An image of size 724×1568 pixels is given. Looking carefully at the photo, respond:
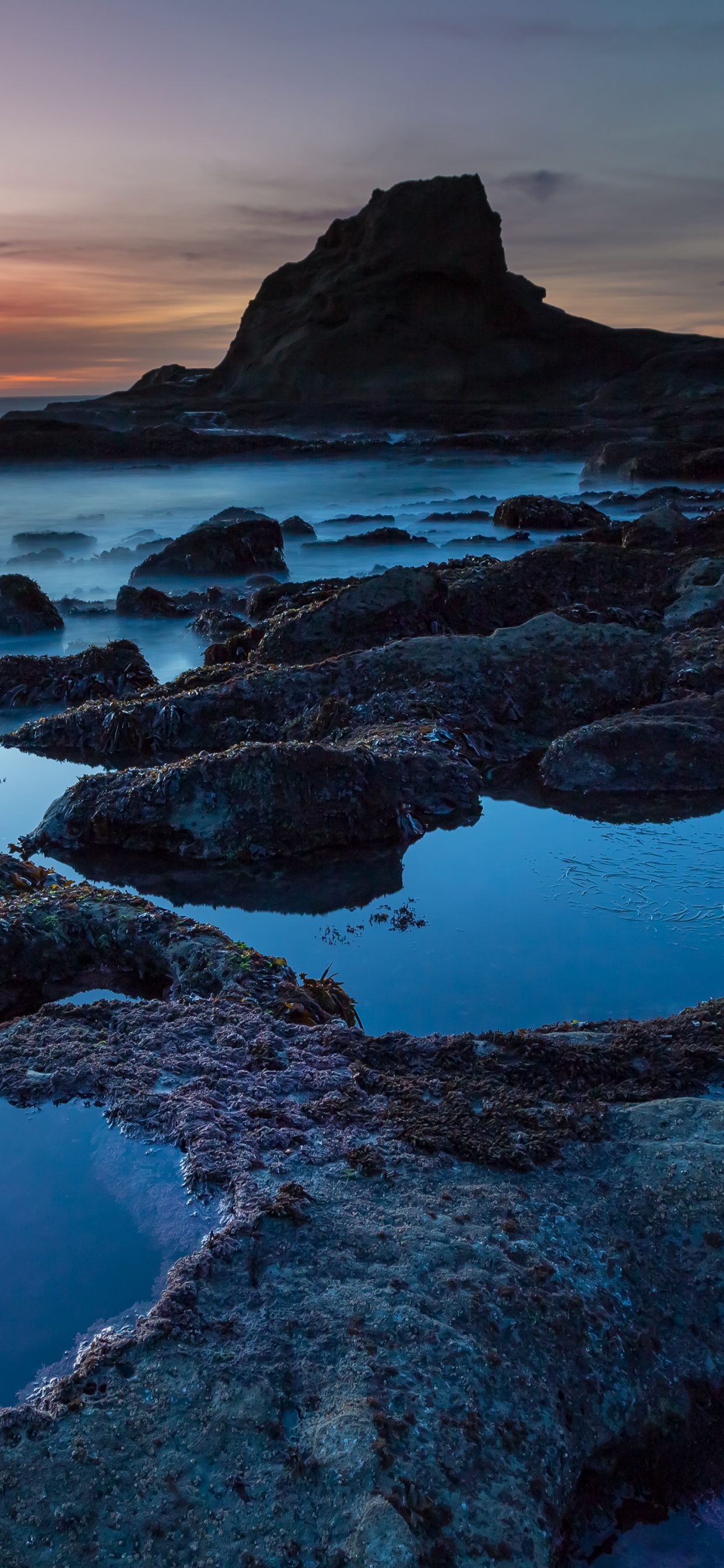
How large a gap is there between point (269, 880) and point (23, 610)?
771 cm

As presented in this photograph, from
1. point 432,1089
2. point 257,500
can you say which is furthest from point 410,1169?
point 257,500

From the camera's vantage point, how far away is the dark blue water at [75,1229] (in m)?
2.07

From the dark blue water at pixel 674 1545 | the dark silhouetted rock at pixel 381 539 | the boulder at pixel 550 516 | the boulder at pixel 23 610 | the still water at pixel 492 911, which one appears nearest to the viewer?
the dark blue water at pixel 674 1545

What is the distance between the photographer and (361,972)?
3.95 metres

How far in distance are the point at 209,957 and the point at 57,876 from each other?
1.42 meters

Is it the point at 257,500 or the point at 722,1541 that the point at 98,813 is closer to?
the point at 722,1541

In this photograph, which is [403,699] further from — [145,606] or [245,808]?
[145,606]

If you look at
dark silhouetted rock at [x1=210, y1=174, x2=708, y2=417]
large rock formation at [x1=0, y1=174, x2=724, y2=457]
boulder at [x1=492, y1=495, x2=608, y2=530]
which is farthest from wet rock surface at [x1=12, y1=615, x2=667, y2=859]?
dark silhouetted rock at [x1=210, y1=174, x2=708, y2=417]

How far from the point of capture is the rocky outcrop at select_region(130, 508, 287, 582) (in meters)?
14.9

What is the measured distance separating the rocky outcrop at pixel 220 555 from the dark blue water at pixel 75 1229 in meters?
12.8

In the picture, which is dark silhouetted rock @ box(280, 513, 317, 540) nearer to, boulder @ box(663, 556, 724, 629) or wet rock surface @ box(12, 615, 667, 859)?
boulder @ box(663, 556, 724, 629)

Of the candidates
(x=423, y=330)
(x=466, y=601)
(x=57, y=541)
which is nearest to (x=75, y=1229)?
(x=466, y=601)

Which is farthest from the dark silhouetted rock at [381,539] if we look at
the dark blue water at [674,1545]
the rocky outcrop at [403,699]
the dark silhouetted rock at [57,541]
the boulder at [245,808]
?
the dark blue water at [674,1545]

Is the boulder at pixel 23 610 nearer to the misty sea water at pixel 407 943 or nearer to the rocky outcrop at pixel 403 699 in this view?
the rocky outcrop at pixel 403 699
